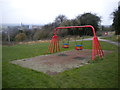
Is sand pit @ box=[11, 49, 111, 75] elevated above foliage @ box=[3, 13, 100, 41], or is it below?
below

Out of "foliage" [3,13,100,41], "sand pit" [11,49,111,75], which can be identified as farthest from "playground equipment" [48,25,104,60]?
"foliage" [3,13,100,41]

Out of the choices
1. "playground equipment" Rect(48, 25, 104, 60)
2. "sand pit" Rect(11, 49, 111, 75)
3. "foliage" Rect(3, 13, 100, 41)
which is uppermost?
"foliage" Rect(3, 13, 100, 41)

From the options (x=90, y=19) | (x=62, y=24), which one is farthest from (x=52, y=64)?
(x=90, y=19)

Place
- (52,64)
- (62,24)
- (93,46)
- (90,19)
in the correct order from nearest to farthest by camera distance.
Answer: (52,64), (93,46), (62,24), (90,19)

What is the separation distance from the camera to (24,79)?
12.6 feet

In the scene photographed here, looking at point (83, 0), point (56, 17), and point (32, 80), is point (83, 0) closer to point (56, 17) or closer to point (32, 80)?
point (32, 80)

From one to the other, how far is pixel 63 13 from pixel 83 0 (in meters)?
28.1

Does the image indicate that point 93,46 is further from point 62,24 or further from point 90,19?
point 90,19

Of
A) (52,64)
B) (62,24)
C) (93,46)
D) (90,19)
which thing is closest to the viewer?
(52,64)

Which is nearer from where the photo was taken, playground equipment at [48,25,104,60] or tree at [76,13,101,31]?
playground equipment at [48,25,104,60]

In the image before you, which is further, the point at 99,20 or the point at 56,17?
the point at 56,17

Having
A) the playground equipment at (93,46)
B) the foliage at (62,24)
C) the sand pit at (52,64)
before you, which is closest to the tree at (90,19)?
the foliage at (62,24)

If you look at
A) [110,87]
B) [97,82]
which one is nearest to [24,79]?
[97,82]

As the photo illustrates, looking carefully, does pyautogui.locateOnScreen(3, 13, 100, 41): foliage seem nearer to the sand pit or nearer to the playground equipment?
the playground equipment
